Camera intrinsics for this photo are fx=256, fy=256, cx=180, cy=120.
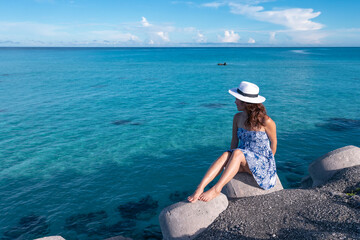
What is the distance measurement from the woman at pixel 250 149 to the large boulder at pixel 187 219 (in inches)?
9.0

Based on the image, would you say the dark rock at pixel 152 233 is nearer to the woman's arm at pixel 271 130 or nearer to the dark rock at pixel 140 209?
the dark rock at pixel 140 209

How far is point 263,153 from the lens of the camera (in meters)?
7.06

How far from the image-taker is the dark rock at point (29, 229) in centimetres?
941

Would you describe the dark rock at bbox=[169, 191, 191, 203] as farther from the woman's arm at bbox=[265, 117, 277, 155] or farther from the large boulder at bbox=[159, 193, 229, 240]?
the woman's arm at bbox=[265, 117, 277, 155]

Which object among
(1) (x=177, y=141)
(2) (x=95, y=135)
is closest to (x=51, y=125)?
(2) (x=95, y=135)

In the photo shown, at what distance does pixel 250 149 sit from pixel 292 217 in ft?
6.45

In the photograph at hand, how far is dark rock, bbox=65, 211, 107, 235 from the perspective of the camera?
31.5 feet

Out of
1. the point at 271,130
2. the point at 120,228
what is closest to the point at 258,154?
the point at 271,130

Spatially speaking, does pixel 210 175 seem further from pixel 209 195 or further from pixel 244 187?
pixel 244 187

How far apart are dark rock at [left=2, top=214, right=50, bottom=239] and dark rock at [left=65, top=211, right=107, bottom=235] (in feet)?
2.81

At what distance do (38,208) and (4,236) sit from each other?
65.7 inches

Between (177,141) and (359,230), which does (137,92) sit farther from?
(359,230)

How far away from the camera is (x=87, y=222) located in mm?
10008

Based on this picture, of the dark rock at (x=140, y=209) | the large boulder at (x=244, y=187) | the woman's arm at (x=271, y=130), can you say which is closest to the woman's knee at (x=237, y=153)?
the woman's arm at (x=271, y=130)
